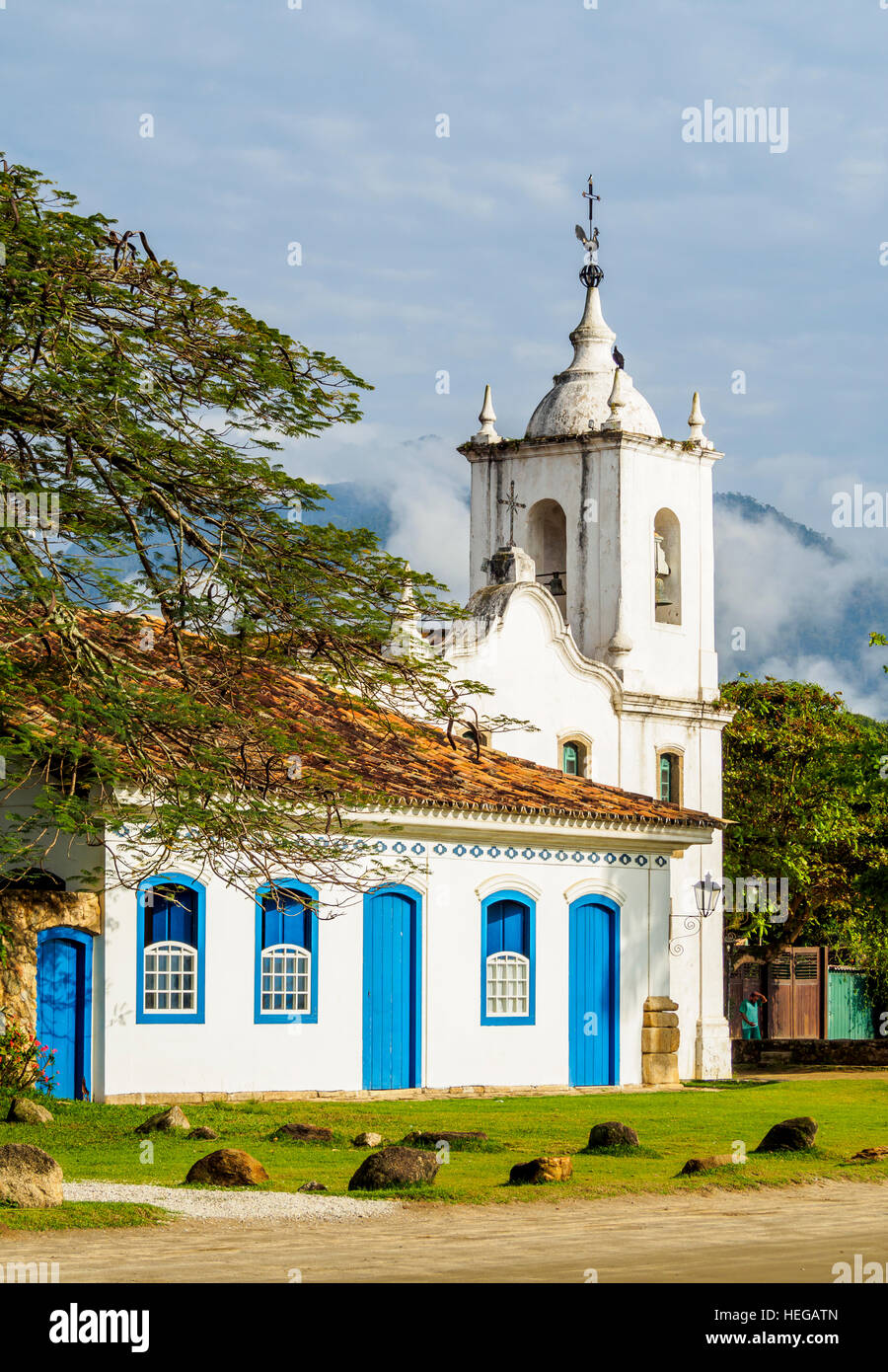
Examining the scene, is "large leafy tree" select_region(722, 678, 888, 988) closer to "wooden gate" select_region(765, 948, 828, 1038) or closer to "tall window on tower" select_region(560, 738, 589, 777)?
"wooden gate" select_region(765, 948, 828, 1038)

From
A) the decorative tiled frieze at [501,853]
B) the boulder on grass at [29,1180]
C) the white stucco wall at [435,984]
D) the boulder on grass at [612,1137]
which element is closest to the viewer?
the boulder on grass at [29,1180]

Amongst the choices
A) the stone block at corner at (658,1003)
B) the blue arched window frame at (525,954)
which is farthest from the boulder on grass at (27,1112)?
the stone block at corner at (658,1003)

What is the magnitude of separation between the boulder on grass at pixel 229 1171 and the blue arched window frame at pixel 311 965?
7593 mm

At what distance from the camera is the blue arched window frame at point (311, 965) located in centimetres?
2089

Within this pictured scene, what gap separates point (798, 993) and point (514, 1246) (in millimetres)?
26816

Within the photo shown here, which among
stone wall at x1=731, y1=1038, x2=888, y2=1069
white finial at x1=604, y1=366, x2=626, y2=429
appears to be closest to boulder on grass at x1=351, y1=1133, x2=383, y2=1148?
stone wall at x1=731, y1=1038, x2=888, y2=1069

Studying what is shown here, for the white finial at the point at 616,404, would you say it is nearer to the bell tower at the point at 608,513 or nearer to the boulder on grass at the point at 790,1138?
the bell tower at the point at 608,513

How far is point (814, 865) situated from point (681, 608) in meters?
6.35

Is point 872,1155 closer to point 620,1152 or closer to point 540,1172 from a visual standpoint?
point 620,1152

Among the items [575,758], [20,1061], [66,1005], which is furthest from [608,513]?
[20,1061]

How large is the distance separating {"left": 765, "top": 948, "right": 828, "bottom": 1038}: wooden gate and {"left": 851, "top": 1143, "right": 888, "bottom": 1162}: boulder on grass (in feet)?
70.5
